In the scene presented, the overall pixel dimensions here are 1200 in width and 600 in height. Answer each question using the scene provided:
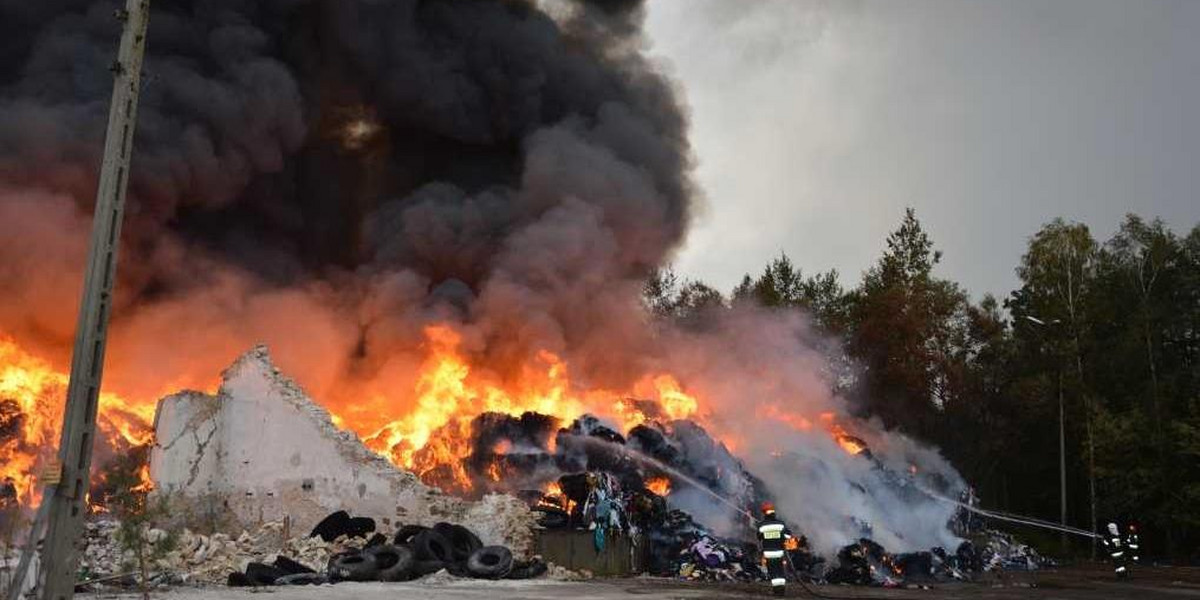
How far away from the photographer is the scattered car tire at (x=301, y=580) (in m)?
13.8

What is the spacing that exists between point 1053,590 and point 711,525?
7071 millimetres

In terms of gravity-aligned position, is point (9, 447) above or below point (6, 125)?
below

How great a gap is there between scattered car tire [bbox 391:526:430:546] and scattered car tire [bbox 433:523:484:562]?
0.36 metres

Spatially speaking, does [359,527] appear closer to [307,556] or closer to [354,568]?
[307,556]

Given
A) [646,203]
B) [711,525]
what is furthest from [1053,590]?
[646,203]

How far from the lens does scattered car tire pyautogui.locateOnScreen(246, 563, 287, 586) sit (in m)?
13.7

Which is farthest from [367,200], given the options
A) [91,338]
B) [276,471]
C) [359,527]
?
[91,338]

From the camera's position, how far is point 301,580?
45.6 ft

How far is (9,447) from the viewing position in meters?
20.9

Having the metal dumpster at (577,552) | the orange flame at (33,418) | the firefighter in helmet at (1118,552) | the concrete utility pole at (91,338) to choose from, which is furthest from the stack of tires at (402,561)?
the firefighter in helmet at (1118,552)

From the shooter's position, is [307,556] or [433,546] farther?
[433,546]

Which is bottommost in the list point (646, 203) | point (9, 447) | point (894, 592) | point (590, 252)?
point (894, 592)

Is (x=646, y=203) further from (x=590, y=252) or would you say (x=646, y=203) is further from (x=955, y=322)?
(x=955, y=322)

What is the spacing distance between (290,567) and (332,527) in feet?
8.88
